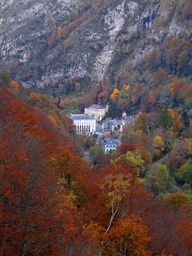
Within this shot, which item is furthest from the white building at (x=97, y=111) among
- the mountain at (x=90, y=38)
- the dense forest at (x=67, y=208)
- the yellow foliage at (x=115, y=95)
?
the dense forest at (x=67, y=208)

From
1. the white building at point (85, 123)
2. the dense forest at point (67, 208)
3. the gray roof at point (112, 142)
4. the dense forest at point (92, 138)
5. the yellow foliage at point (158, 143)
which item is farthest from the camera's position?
the white building at point (85, 123)

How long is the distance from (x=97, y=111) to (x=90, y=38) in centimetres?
2830

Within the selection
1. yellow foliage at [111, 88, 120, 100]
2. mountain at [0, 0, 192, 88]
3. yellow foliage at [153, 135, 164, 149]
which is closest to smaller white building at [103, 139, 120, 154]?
yellow foliage at [153, 135, 164, 149]

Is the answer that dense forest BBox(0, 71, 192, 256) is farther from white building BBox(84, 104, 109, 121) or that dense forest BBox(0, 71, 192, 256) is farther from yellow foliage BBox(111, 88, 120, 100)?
yellow foliage BBox(111, 88, 120, 100)

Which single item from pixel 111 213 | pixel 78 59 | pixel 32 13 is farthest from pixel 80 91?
pixel 111 213

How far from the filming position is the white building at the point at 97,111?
81500 millimetres

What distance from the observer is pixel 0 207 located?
13.5 metres

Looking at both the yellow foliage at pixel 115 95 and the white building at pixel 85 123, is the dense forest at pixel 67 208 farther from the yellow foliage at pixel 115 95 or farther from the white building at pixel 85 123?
the yellow foliage at pixel 115 95

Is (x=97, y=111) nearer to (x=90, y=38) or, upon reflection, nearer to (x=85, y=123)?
(x=85, y=123)

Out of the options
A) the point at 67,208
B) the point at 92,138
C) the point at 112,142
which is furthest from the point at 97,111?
the point at 67,208

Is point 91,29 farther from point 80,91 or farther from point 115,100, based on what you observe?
point 115,100

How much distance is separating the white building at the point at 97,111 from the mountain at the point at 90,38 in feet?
25.1

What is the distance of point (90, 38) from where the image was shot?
105 m

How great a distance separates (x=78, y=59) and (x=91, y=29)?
7986 mm
